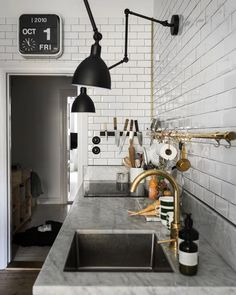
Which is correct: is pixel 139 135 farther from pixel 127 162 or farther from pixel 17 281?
pixel 17 281

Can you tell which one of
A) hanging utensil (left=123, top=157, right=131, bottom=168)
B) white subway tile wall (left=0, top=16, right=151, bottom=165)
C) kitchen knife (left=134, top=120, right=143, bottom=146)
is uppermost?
white subway tile wall (left=0, top=16, right=151, bottom=165)

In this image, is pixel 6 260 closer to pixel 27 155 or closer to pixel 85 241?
pixel 85 241

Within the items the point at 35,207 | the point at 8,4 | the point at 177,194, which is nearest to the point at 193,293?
the point at 177,194

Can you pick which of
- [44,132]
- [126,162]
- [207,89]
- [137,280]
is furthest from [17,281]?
[44,132]

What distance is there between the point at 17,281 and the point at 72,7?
2628mm

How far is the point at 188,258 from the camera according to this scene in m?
0.97

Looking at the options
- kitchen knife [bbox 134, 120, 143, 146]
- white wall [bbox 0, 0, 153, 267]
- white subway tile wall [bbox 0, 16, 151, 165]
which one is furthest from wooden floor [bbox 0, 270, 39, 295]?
kitchen knife [bbox 134, 120, 143, 146]

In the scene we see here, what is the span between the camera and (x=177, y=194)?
1.28 meters

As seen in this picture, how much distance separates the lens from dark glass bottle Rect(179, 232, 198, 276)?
3.18 feet

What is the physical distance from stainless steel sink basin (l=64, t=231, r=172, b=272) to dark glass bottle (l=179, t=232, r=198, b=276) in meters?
0.42

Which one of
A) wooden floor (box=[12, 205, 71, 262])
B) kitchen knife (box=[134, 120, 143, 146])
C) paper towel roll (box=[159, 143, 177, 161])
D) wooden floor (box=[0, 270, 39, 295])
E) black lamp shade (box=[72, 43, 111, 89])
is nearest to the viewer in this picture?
black lamp shade (box=[72, 43, 111, 89])

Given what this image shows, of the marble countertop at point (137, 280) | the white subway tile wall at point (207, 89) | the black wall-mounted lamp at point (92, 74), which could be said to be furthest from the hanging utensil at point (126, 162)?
the marble countertop at point (137, 280)

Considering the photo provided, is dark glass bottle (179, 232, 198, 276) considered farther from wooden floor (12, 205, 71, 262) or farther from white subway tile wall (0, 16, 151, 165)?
wooden floor (12, 205, 71, 262)

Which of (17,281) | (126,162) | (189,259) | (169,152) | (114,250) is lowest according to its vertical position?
(17,281)
